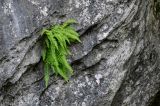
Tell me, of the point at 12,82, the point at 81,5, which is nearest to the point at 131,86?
the point at 81,5

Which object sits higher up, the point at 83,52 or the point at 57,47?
the point at 57,47

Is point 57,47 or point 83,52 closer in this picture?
point 57,47

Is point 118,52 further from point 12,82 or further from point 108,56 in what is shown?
point 12,82
